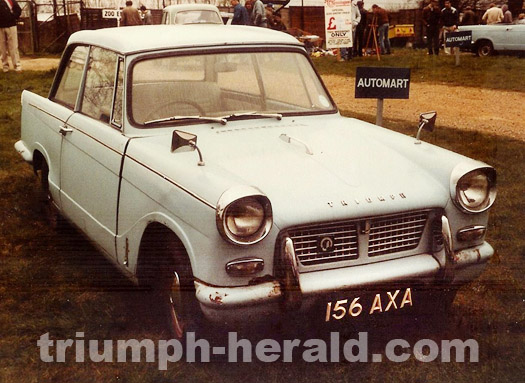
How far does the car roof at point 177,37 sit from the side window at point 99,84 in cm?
6

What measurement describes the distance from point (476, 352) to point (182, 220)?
148 cm

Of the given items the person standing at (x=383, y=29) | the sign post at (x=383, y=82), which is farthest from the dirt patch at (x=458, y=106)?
the person standing at (x=383, y=29)

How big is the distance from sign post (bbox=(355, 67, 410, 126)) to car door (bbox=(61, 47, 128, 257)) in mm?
1977

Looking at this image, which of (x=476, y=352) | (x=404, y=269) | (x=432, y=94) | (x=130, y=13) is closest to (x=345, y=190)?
(x=404, y=269)

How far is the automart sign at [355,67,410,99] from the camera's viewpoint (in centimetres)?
557

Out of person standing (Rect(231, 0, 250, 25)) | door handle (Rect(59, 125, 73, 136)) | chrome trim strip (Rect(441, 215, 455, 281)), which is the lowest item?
chrome trim strip (Rect(441, 215, 455, 281))

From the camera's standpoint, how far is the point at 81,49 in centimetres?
496

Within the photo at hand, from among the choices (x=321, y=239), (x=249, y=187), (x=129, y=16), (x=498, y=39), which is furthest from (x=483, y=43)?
(x=249, y=187)

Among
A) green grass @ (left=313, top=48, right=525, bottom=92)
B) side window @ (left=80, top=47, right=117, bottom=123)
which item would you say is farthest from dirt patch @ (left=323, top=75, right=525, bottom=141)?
side window @ (left=80, top=47, right=117, bottom=123)

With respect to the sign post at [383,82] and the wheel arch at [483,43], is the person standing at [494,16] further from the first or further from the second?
the sign post at [383,82]

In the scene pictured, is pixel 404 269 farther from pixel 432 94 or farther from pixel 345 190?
pixel 432 94

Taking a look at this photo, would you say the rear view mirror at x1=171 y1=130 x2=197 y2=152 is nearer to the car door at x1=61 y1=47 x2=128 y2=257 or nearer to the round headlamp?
the car door at x1=61 y1=47 x2=128 y2=257

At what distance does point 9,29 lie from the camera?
51.0 feet

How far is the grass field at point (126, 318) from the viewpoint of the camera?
3.38 metres
